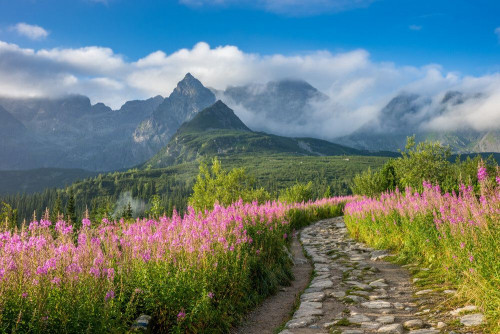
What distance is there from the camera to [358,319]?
5.28 metres

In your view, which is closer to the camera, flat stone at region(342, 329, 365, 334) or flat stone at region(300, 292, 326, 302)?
flat stone at region(342, 329, 365, 334)

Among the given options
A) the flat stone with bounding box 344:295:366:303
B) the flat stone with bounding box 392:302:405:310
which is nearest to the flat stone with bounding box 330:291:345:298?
the flat stone with bounding box 344:295:366:303

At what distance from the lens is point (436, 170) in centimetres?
2275

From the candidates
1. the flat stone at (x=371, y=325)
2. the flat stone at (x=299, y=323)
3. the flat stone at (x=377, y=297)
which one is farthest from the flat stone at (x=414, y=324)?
the flat stone at (x=377, y=297)

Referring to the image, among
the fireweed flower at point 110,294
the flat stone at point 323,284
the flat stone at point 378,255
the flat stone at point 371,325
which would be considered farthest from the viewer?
the flat stone at point 378,255

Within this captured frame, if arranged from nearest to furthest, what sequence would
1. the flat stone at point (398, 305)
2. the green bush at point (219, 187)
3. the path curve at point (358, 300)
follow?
the path curve at point (358, 300), the flat stone at point (398, 305), the green bush at point (219, 187)

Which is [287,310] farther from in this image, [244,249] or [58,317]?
[58,317]

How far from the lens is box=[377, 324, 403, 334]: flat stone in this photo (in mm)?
4496

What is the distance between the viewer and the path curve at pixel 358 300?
493cm

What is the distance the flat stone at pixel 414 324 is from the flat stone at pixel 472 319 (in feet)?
1.71

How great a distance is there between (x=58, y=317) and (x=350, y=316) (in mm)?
4418

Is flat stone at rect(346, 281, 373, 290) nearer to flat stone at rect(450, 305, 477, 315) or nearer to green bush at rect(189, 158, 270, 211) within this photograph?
flat stone at rect(450, 305, 477, 315)

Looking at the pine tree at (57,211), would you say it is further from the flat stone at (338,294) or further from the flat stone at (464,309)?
the flat stone at (464,309)

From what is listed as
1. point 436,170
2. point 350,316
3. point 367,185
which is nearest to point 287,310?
point 350,316
